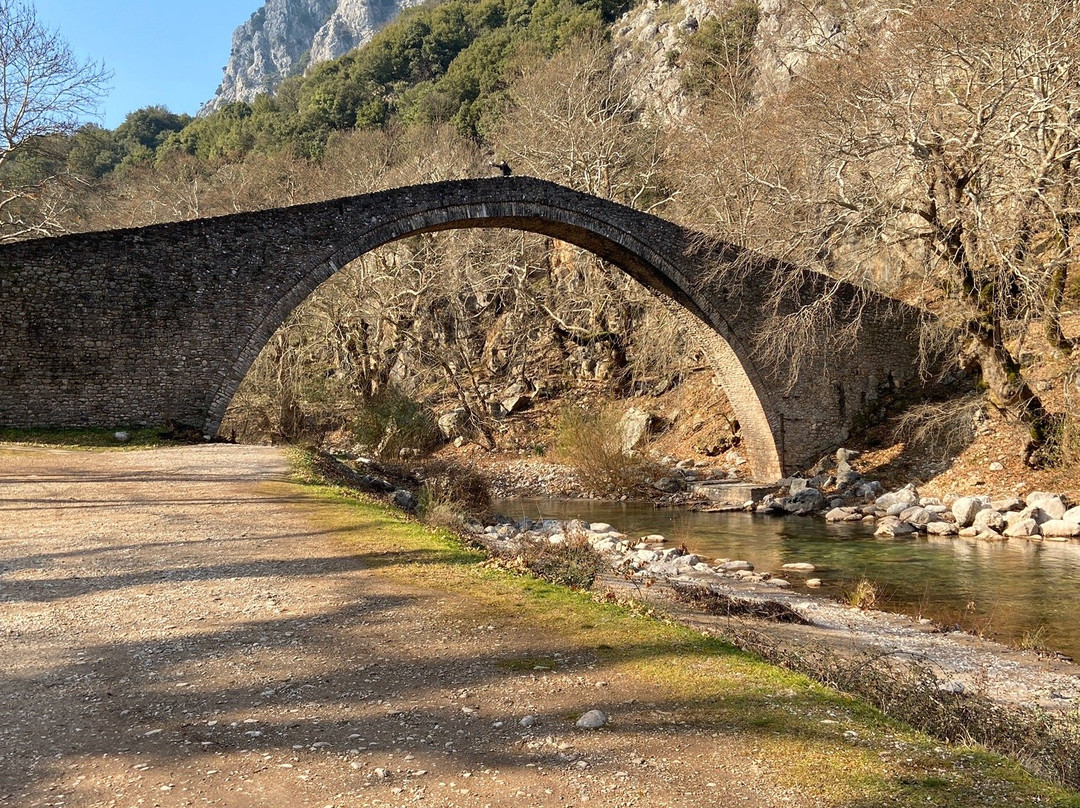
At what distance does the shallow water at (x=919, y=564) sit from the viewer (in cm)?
714

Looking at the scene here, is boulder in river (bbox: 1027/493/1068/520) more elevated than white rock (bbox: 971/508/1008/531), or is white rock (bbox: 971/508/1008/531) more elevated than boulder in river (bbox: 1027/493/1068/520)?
boulder in river (bbox: 1027/493/1068/520)

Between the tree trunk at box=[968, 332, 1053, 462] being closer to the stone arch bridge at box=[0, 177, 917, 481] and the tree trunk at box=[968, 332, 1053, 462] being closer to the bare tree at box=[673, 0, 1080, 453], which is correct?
the bare tree at box=[673, 0, 1080, 453]

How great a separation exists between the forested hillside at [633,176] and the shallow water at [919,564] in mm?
3448

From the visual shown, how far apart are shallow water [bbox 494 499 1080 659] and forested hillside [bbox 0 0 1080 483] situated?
11.3 feet

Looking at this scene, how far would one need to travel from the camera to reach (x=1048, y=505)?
36.8ft

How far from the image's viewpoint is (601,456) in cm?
1597

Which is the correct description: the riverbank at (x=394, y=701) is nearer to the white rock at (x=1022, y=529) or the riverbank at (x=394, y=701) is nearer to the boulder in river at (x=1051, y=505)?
the white rock at (x=1022, y=529)

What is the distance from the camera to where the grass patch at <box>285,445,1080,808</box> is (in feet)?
8.18

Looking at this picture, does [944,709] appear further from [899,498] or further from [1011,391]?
[899,498]

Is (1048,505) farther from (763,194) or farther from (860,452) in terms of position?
(763,194)

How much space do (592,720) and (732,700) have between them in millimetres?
636

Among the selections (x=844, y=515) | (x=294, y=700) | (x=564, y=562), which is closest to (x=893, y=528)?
(x=844, y=515)

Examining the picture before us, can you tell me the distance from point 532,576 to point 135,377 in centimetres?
987

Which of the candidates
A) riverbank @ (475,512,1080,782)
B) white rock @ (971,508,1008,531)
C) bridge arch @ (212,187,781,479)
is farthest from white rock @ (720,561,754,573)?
bridge arch @ (212,187,781,479)
